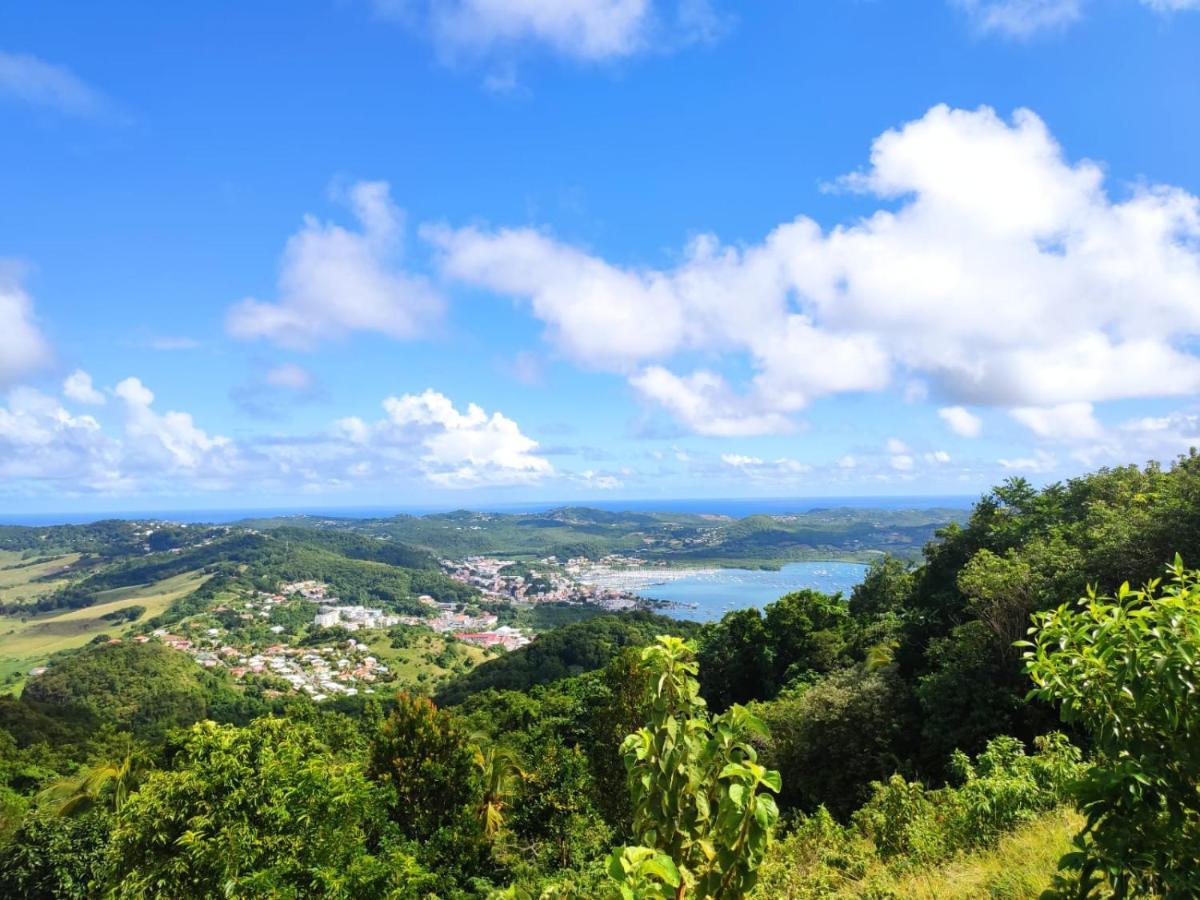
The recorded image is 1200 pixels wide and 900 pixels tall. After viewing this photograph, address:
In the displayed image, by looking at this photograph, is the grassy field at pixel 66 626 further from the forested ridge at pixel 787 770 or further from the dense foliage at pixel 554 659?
the forested ridge at pixel 787 770

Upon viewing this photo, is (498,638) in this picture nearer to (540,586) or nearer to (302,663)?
(302,663)

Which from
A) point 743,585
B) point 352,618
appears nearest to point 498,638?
point 352,618

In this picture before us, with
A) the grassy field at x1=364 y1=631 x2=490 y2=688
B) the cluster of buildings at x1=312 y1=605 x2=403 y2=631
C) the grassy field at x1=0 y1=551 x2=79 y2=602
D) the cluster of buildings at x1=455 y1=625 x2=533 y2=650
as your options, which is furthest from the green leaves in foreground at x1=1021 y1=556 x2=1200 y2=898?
the grassy field at x1=0 y1=551 x2=79 y2=602

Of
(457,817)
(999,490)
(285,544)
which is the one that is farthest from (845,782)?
(285,544)

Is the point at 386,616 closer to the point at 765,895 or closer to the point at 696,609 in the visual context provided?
the point at 696,609

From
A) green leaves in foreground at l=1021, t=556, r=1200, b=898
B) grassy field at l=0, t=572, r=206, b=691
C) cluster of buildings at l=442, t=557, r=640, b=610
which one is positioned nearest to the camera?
green leaves in foreground at l=1021, t=556, r=1200, b=898

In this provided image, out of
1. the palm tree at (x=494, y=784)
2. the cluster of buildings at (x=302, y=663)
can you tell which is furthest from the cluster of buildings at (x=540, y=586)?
the palm tree at (x=494, y=784)

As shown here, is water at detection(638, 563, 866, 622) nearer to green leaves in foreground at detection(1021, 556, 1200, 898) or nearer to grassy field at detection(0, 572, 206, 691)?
grassy field at detection(0, 572, 206, 691)
